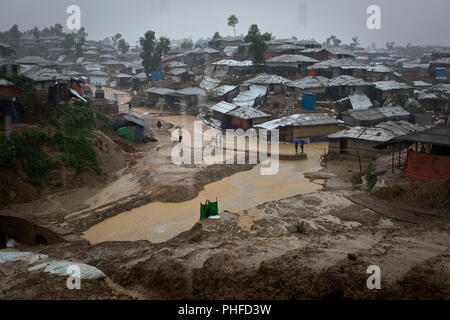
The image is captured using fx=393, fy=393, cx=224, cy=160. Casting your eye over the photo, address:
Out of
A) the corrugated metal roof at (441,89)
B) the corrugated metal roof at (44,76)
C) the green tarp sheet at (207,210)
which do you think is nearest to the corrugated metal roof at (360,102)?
the corrugated metal roof at (441,89)

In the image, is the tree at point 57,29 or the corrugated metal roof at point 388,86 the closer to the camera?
the corrugated metal roof at point 388,86

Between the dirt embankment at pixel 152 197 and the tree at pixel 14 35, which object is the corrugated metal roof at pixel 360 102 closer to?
the dirt embankment at pixel 152 197

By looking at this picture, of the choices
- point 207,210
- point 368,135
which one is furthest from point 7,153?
point 368,135

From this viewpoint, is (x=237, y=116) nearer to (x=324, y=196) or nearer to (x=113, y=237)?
(x=324, y=196)

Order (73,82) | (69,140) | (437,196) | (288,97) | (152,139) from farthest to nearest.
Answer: (288,97)
(73,82)
(152,139)
(69,140)
(437,196)

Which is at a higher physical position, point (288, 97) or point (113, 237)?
point (288, 97)
